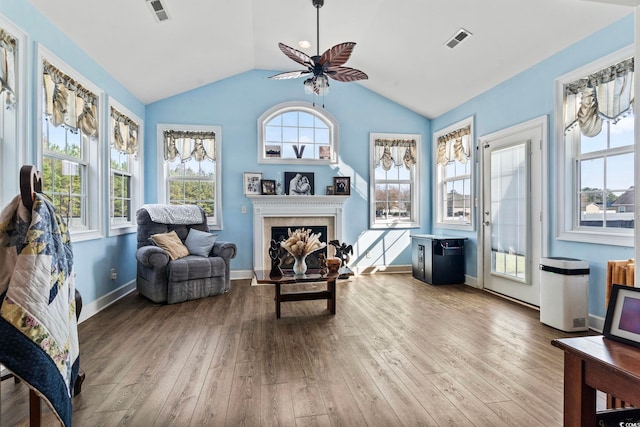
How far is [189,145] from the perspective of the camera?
527 cm

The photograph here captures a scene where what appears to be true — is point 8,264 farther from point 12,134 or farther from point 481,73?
point 481,73

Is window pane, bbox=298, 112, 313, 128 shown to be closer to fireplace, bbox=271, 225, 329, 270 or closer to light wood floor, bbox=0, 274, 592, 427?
fireplace, bbox=271, 225, 329, 270

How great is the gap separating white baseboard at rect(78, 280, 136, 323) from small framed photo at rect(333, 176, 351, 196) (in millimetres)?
3273

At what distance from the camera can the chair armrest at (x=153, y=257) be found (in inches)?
150

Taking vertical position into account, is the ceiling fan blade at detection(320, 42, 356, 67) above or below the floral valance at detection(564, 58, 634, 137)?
above

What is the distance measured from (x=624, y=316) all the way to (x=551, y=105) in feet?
10.7

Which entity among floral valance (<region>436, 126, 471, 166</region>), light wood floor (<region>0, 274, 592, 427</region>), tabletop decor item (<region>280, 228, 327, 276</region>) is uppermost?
floral valance (<region>436, 126, 471, 166</region>)

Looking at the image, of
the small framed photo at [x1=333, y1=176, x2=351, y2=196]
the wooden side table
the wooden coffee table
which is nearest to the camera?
the wooden side table

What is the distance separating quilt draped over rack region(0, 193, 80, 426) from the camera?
109 centimetres

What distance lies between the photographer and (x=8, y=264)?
123cm

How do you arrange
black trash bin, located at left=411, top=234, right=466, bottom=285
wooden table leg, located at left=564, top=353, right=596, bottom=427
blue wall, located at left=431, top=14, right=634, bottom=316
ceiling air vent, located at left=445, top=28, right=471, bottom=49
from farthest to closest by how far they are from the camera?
black trash bin, located at left=411, top=234, right=466, bottom=285 < ceiling air vent, located at left=445, top=28, right=471, bottom=49 < blue wall, located at left=431, top=14, right=634, bottom=316 < wooden table leg, located at left=564, top=353, right=596, bottom=427

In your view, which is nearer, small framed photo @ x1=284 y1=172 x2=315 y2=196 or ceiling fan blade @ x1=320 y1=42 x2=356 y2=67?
ceiling fan blade @ x1=320 y1=42 x2=356 y2=67

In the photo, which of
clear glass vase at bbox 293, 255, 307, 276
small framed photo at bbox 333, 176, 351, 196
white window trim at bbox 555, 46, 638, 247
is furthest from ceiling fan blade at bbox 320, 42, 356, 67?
small framed photo at bbox 333, 176, 351, 196

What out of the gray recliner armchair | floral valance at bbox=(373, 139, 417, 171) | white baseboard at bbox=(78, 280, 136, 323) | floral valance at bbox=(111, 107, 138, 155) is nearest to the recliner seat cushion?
the gray recliner armchair
